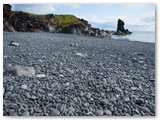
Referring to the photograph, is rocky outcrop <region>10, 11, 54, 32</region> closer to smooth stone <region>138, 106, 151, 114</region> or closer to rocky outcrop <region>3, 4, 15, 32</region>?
rocky outcrop <region>3, 4, 15, 32</region>

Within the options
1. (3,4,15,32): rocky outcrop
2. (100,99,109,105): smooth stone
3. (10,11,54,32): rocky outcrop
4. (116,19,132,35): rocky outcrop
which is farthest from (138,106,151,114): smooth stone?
(3,4,15,32): rocky outcrop

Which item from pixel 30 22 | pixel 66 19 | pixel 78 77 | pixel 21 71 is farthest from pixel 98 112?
pixel 30 22

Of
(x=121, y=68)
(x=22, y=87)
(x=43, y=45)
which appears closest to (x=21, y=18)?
(x=43, y=45)

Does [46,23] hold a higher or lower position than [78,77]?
higher

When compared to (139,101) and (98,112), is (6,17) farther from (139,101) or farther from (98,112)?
(139,101)

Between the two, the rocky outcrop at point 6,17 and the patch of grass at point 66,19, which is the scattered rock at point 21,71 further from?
the patch of grass at point 66,19

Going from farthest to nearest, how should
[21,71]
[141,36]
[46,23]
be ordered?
[46,23], [141,36], [21,71]

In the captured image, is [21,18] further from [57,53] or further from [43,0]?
[57,53]
